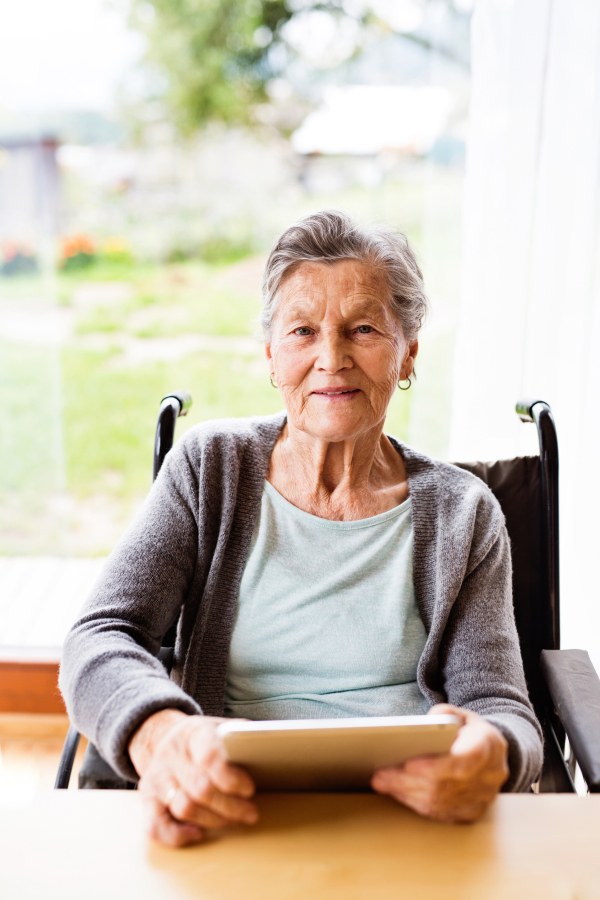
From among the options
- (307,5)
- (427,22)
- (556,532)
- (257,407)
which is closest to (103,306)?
(257,407)

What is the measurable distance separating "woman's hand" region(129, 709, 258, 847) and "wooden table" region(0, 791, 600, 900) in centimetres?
2

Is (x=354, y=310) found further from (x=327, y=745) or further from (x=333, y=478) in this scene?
(x=327, y=745)

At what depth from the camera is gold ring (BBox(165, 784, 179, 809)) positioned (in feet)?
2.53

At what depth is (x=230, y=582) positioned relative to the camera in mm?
1293

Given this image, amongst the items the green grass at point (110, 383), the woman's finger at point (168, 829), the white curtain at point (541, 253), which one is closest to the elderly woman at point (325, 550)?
the woman's finger at point (168, 829)

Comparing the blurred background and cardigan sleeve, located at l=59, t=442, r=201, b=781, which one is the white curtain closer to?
the blurred background

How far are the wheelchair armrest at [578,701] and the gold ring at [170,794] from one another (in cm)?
55

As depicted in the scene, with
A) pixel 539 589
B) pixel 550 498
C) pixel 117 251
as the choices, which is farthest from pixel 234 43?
pixel 539 589

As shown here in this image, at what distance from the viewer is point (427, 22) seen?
1981 mm

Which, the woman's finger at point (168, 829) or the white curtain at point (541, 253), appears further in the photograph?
the white curtain at point (541, 253)

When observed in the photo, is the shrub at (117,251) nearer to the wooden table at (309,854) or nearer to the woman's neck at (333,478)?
the woman's neck at (333,478)

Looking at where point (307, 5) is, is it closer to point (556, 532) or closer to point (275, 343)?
point (275, 343)

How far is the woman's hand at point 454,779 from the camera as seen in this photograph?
2.57 feet

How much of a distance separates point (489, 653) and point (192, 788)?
0.60 metres
